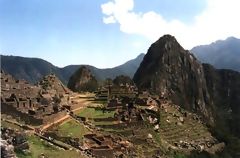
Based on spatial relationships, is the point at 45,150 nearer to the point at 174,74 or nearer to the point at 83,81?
the point at 83,81

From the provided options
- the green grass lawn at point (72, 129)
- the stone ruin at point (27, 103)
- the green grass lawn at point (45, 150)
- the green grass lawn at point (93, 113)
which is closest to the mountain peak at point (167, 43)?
the green grass lawn at point (93, 113)

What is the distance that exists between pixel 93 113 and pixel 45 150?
22.4 meters

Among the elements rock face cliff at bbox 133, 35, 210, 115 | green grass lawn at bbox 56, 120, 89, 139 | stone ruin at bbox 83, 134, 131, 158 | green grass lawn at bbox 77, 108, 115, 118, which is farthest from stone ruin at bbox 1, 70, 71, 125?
rock face cliff at bbox 133, 35, 210, 115

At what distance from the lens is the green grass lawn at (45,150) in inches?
1194

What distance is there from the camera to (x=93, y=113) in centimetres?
5434

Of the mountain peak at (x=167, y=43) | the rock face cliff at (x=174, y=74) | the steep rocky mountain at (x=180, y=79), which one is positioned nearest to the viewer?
the steep rocky mountain at (x=180, y=79)

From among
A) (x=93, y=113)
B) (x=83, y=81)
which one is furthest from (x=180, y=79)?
(x=93, y=113)

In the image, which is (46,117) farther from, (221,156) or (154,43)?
(154,43)

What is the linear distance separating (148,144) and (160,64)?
10989cm

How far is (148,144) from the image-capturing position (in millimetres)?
50969

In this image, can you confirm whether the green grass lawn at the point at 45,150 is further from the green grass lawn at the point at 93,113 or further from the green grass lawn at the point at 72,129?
the green grass lawn at the point at 93,113

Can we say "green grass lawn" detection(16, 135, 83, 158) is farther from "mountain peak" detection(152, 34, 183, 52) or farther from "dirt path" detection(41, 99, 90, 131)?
"mountain peak" detection(152, 34, 183, 52)

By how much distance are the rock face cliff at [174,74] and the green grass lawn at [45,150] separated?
11093 centimetres

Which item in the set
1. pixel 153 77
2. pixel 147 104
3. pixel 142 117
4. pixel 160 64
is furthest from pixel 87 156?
pixel 160 64
